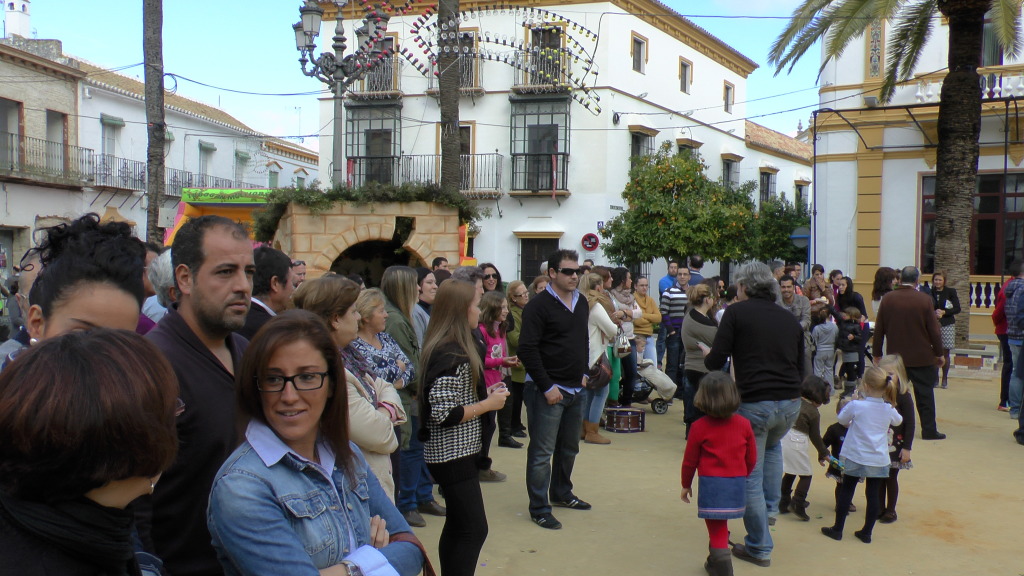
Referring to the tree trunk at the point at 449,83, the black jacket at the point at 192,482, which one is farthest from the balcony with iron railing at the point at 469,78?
the black jacket at the point at 192,482

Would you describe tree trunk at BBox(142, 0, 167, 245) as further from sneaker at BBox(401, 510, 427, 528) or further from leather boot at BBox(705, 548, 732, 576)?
leather boot at BBox(705, 548, 732, 576)

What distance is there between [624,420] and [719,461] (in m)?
4.28

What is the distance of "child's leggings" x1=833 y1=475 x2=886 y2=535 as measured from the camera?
223 inches

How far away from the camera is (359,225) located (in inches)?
377

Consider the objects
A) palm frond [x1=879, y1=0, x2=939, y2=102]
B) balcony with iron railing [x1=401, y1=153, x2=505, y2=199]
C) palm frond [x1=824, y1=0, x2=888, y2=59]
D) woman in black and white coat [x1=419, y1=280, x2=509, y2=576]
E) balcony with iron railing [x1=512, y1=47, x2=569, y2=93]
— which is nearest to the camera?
woman in black and white coat [x1=419, y1=280, x2=509, y2=576]

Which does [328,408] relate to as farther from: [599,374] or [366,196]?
[366,196]

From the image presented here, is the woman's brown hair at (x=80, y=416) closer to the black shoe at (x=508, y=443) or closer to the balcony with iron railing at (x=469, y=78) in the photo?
the black shoe at (x=508, y=443)

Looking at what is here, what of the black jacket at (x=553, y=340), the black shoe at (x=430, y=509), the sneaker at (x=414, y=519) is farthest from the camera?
the black shoe at (x=430, y=509)

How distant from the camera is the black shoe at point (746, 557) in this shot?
5.26 metres

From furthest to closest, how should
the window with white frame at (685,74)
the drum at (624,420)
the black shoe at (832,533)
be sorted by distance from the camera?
the window with white frame at (685,74) < the drum at (624,420) < the black shoe at (832,533)

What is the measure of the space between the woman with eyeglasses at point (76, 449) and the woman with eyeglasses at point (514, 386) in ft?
22.6

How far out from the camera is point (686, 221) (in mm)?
22469

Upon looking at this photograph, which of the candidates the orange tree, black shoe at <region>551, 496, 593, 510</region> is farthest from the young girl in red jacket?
the orange tree

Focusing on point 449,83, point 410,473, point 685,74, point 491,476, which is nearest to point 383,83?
point 685,74
